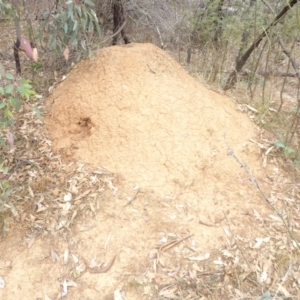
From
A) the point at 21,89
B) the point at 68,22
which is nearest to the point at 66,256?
the point at 21,89

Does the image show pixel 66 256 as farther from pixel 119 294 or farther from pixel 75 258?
pixel 119 294

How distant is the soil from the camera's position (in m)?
2.10

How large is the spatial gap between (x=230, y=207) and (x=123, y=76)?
1291mm

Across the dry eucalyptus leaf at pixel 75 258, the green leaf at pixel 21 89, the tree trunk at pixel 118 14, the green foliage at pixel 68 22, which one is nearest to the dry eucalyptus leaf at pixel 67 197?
the dry eucalyptus leaf at pixel 75 258

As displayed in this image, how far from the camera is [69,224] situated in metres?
2.25

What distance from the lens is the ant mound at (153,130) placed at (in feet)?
8.26

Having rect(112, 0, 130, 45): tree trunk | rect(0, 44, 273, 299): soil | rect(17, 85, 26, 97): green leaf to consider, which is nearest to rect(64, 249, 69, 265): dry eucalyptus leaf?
rect(0, 44, 273, 299): soil

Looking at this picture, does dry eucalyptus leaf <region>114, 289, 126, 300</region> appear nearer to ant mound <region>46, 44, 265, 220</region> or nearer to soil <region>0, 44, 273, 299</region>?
soil <region>0, 44, 273, 299</region>

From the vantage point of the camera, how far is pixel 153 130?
2.68 meters

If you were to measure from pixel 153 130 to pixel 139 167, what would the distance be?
1.03 ft

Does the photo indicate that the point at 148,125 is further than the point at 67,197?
Yes

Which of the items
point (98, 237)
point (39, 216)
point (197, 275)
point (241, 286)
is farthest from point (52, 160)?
point (241, 286)

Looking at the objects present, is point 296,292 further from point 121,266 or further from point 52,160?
point 52,160

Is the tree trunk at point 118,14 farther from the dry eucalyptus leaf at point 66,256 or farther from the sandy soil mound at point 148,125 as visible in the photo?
the dry eucalyptus leaf at point 66,256
